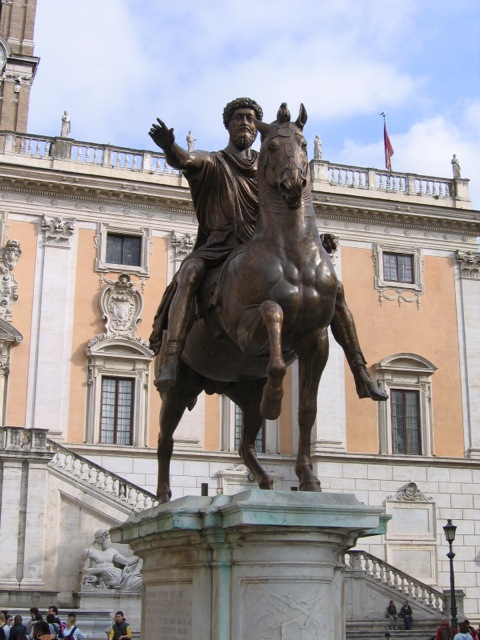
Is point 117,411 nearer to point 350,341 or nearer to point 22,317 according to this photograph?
point 22,317

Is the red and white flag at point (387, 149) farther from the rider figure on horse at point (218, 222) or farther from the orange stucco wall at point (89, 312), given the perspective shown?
the rider figure on horse at point (218, 222)

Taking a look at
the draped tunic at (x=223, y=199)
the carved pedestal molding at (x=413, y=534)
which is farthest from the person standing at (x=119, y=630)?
the carved pedestal molding at (x=413, y=534)

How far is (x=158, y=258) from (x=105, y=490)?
377 inches

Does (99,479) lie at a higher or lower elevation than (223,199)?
lower

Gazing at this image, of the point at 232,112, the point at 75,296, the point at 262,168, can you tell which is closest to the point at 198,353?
the point at 262,168

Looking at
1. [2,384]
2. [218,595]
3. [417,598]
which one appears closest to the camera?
[218,595]

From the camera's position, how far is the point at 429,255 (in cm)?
3372

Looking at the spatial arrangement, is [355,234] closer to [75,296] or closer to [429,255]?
[429,255]

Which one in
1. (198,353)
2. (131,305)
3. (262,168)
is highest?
(131,305)

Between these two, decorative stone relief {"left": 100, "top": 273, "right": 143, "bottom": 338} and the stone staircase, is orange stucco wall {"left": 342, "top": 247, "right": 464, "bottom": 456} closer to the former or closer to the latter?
the stone staircase

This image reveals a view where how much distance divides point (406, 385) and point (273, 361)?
2689 centimetres

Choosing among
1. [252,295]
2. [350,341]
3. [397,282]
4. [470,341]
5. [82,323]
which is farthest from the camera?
[470,341]

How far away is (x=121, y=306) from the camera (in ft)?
99.0

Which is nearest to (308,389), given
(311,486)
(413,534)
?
(311,486)
